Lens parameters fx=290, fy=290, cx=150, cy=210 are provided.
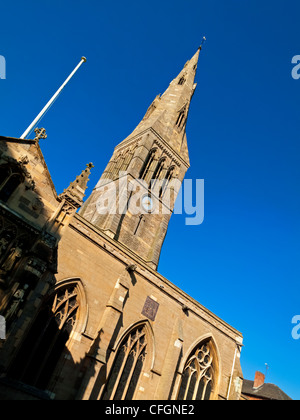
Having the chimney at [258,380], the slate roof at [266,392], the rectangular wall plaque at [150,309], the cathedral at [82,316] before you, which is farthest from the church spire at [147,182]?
the chimney at [258,380]

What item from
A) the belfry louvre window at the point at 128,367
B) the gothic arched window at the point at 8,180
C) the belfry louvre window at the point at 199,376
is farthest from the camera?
the belfry louvre window at the point at 199,376

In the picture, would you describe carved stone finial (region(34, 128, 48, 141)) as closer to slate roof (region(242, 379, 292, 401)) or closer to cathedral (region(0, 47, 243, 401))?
cathedral (region(0, 47, 243, 401))

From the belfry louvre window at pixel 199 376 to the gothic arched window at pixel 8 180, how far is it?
41.8ft

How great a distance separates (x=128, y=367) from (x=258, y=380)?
1334 inches

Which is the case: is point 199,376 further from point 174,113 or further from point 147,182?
point 174,113

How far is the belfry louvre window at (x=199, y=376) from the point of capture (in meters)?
15.7

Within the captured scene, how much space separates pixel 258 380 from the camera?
128ft

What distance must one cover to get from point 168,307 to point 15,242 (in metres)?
9.40

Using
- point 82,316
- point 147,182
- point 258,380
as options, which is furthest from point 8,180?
point 258,380

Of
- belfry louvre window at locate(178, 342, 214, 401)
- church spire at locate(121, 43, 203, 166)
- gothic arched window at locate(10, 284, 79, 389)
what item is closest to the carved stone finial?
gothic arched window at locate(10, 284, 79, 389)

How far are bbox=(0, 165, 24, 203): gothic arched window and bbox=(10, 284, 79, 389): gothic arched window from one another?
430 cm

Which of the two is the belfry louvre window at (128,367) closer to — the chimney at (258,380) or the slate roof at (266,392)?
the slate roof at (266,392)
